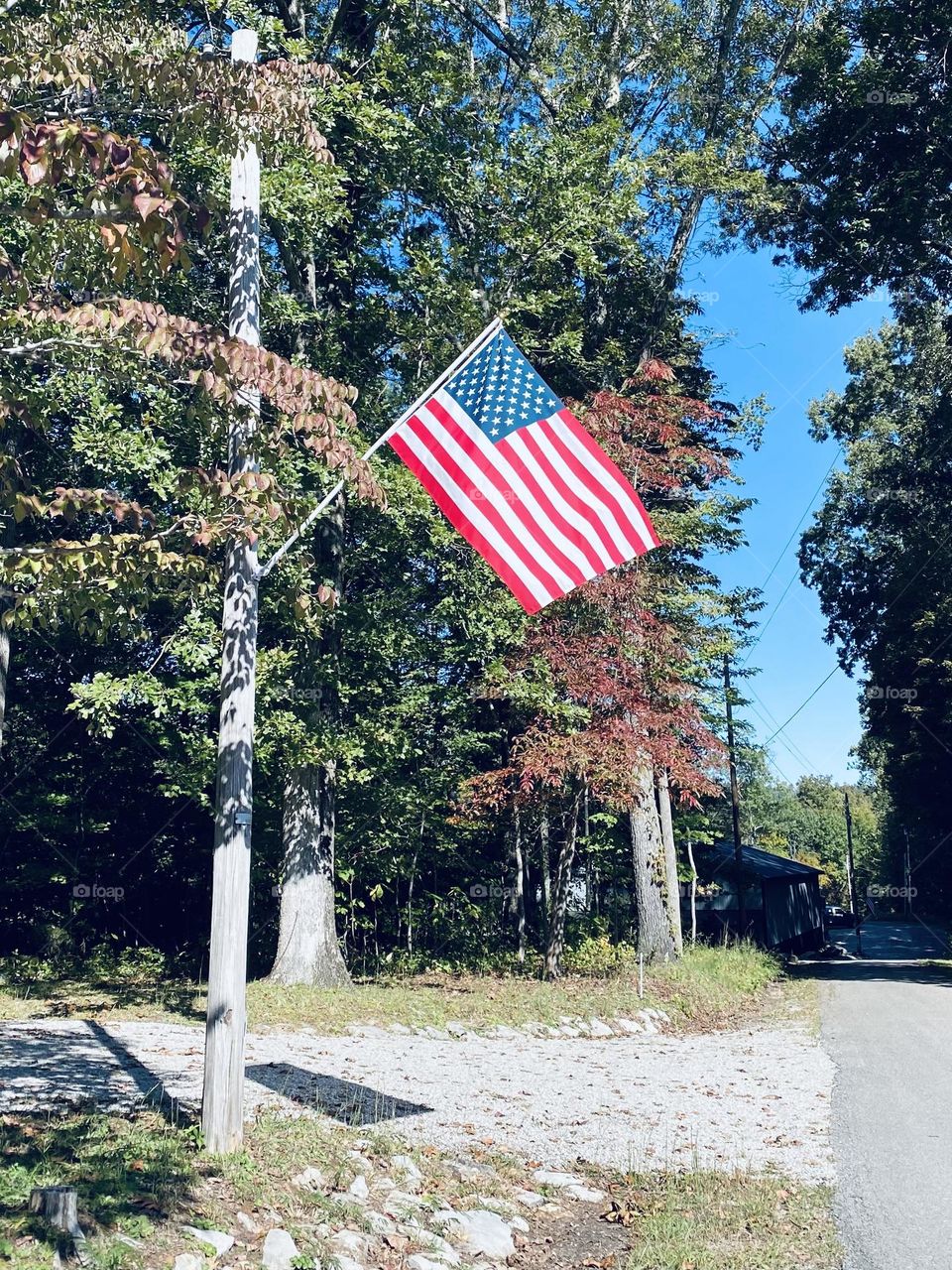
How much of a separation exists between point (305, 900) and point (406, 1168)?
917cm

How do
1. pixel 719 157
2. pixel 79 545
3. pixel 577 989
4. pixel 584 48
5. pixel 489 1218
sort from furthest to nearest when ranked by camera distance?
pixel 719 157, pixel 584 48, pixel 577 989, pixel 489 1218, pixel 79 545

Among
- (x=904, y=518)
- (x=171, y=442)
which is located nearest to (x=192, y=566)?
(x=171, y=442)

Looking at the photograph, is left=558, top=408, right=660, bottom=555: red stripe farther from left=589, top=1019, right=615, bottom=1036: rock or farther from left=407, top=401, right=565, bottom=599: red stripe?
left=589, top=1019, right=615, bottom=1036: rock

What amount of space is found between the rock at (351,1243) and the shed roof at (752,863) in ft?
108

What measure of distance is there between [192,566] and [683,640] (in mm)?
14888

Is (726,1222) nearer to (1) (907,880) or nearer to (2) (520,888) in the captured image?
(2) (520,888)

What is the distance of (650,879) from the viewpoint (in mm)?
20344

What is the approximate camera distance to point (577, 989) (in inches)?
669

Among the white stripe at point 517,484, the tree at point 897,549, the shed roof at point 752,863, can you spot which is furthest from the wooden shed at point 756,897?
the white stripe at point 517,484

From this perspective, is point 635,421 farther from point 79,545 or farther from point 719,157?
point 79,545

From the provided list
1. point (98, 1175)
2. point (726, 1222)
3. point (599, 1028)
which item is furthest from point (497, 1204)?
point (599, 1028)

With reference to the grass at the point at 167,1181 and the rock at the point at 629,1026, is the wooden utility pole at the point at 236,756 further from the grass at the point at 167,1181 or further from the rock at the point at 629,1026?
the rock at the point at 629,1026

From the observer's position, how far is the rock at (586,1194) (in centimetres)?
649

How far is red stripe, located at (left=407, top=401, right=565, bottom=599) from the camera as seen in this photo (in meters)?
6.64
